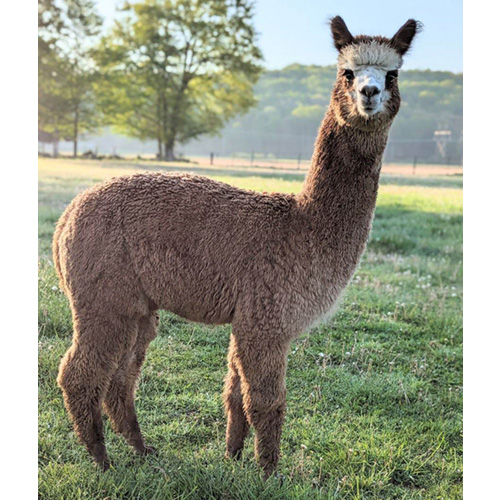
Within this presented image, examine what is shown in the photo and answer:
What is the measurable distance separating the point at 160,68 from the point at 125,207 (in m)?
1.75

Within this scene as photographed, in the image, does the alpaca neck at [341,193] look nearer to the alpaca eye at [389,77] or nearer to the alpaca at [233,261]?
the alpaca at [233,261]

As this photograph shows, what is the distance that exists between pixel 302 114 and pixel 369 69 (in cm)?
246

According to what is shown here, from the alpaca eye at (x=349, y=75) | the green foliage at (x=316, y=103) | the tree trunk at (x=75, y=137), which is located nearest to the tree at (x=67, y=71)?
the tree trunk at (x=75, y=137)

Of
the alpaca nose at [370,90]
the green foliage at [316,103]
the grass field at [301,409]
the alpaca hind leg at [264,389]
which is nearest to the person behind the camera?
the alpaca nose at [370,90]

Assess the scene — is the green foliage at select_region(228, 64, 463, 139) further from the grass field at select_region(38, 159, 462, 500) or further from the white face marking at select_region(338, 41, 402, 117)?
the white face marking at select_region(338, 41, 402, 117)

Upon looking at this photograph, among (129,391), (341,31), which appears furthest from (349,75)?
(129,391)

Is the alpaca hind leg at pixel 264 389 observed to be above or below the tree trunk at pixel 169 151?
below

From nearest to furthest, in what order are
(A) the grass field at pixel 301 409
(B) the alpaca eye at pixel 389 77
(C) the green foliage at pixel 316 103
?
(B) the alpaca eye at pixel 389 77, (A) the grass field at pixel 301 409, (C) the green foliage at pixel 316 103

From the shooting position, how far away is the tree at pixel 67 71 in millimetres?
3230

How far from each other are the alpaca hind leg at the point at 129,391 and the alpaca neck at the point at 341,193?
2.66 ft

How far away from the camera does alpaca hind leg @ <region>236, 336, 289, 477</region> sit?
2.22 metres

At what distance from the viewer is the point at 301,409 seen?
281 cm

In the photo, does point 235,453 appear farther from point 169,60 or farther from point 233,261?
point 169,60
